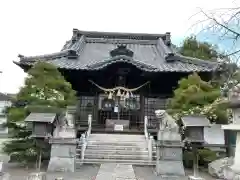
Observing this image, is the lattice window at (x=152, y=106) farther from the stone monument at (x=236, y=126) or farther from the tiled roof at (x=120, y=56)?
the stone monument at (x=236, y=126)

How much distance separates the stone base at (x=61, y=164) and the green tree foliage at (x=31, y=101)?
1187mm

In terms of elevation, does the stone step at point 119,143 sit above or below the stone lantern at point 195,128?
below

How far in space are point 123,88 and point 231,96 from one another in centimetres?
1199

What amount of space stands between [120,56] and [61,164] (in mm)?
9083

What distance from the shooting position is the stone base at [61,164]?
9.76 meters

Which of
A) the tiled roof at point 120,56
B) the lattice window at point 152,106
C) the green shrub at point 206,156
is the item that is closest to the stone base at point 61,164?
the green shrub at point 206,156

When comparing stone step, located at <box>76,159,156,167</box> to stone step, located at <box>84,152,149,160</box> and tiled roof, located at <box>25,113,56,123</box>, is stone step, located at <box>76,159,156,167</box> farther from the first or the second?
tiled roof, located at <box>25,113,56,123</box>

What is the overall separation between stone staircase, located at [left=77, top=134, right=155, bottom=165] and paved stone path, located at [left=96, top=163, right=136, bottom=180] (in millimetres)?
1325

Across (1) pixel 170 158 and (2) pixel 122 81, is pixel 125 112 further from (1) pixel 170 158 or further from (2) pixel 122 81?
(1) pixel 170 158

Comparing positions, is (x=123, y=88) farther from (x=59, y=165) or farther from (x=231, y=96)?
(x=231, y=96)

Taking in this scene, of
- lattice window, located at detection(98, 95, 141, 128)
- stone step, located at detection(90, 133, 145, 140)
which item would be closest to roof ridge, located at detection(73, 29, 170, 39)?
lattice window, located at detection(98, 95, 141, 128)

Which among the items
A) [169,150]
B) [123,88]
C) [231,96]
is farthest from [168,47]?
[231,96]

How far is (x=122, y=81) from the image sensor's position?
18.5m

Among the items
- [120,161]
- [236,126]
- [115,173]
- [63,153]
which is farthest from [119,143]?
[236,126]
